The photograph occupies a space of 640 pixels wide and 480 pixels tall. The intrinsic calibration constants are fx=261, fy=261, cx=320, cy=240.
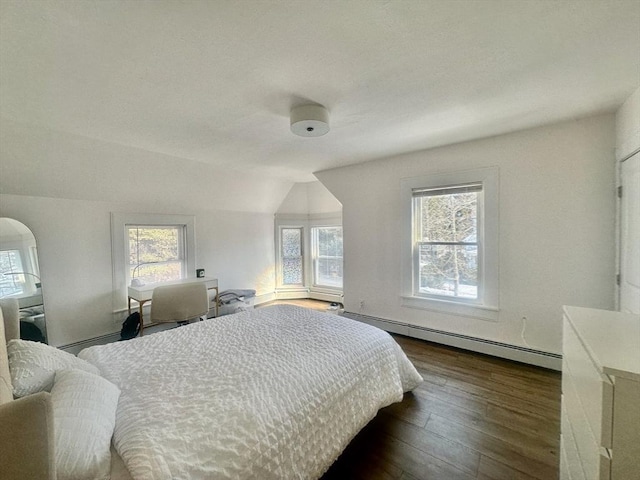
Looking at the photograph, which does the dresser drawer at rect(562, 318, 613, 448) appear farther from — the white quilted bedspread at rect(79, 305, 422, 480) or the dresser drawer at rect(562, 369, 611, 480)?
the white quilted bedspread at rect(79, 305, 422, 480)

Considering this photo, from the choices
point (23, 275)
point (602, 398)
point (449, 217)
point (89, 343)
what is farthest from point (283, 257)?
point (602, 398)

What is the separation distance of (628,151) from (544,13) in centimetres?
157

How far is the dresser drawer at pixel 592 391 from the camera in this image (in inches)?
28.3

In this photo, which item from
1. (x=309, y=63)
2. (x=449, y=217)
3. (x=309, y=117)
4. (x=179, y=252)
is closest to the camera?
(x=309, y=63)

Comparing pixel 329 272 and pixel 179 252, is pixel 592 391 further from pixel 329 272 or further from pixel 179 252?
pixel 329 272

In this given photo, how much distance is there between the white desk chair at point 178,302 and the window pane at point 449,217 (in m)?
2.85

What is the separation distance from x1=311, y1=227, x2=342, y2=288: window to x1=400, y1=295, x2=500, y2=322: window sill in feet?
6.26

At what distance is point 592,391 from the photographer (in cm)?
82

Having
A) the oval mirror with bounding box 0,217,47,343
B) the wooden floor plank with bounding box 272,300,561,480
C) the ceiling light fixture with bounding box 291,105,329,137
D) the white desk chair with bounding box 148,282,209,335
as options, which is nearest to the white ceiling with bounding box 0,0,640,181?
the ceiling light fixture with bounding box 291,105,329,137

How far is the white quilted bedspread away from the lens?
0.97 meters

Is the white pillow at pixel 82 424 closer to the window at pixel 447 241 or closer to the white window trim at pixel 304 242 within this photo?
Answer: the window at pixel 447 241

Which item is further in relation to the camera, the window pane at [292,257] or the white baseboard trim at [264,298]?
the window pane at [292,257]

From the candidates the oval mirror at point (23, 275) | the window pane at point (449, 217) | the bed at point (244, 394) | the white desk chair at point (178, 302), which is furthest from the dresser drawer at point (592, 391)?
the oval mirror at point (23, 275)

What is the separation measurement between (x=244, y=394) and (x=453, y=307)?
2.64 meters
